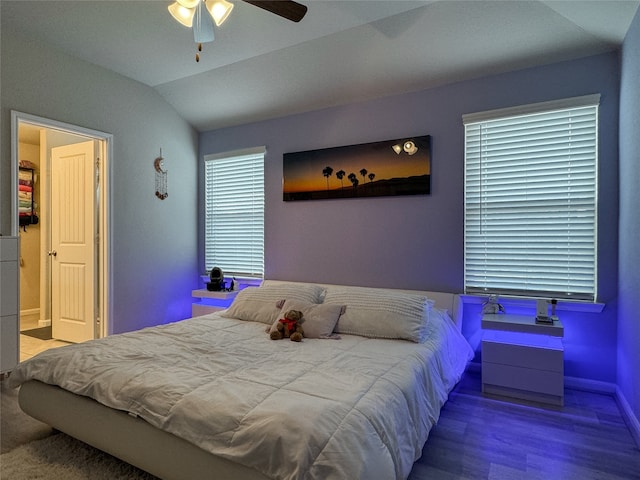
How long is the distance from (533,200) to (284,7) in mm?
2370

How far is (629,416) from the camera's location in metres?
2.31

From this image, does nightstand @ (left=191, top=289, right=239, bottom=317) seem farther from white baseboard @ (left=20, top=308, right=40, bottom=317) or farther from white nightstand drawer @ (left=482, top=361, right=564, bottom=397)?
white baseboard @ (left=20, top=308, right=40, bottom=317)

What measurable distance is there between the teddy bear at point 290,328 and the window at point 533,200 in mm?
1565

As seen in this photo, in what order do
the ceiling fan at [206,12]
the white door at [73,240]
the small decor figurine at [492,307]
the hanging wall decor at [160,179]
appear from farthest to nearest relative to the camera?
the hanging wall decor at [160,179] < the white door at [73,240] < the small decor figurine at [492,307] < the ceiling fan at [206,12]

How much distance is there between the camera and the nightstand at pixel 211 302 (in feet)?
13.4

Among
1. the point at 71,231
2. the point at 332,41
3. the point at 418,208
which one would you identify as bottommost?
the point at 71,231

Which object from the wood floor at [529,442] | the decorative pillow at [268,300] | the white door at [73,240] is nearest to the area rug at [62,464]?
the decorative pillow at [268,300]

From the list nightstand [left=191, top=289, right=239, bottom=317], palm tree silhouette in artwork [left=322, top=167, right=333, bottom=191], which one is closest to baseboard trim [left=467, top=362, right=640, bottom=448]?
palm tree silhouette in artwork [left=322, top=167, right=333, bottom=191]

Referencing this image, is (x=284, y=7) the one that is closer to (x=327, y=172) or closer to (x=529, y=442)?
(x=327, y=172)

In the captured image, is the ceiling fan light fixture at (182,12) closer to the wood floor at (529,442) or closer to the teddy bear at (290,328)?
the teddy bear at (290,328)

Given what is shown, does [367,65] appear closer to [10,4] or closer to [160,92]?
[160,92]

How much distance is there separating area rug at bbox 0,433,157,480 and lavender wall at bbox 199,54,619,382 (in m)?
2.40

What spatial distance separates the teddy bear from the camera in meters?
2.55

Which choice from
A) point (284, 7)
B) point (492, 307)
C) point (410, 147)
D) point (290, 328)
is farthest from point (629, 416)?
point (284, 7)
